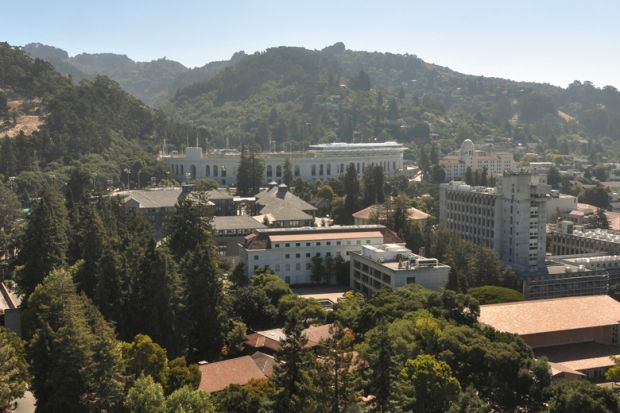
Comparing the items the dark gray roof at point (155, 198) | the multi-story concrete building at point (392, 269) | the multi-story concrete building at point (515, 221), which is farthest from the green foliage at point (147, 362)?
the dark gray roof at point (155, 198)

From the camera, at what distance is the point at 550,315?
34.3m

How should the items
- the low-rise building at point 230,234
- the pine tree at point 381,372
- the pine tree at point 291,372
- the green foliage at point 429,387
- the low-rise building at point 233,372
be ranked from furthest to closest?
the low-rise building at point 230,234, the low-rise building at point 233,372, the pine tree at point 381,372, the green foliage at point 429,387, the pine tree at point 291,372

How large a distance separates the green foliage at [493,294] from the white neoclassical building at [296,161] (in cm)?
4837

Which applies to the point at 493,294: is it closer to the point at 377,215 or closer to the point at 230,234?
the point at 377,215

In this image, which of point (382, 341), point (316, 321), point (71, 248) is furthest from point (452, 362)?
point (71, 248)

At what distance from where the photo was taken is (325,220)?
60469 mm

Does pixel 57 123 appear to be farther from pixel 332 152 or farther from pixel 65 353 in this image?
pixel 65 353

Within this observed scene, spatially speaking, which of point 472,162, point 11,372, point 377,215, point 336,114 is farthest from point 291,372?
point 336,114

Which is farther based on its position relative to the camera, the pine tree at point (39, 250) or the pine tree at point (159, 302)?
the pine tree at point (39, 250)

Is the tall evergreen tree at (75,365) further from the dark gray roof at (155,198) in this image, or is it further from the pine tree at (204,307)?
the dark gray roof at (155,198)

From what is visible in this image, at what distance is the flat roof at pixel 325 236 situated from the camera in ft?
140

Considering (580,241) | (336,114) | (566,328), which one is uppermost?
(336,114)

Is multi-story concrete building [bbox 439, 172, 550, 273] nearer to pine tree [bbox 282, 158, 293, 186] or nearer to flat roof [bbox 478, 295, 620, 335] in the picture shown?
flat roof [bbox 478, 295, 620, 335]

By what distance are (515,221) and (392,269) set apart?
512 inches
